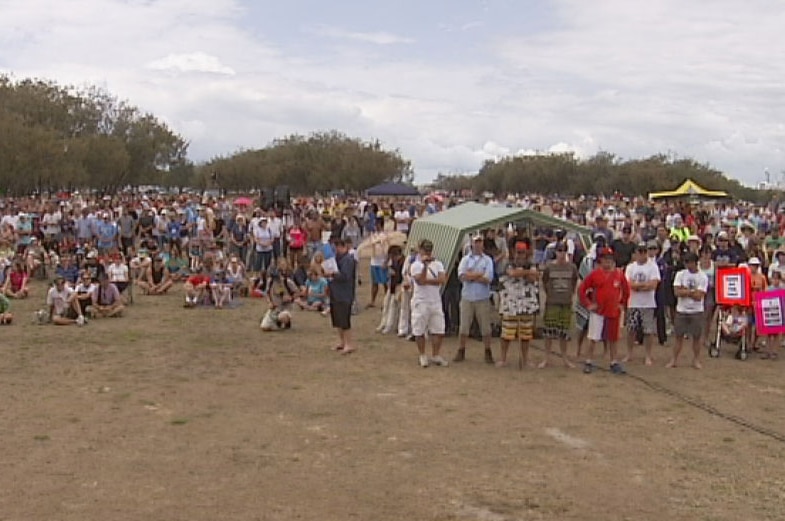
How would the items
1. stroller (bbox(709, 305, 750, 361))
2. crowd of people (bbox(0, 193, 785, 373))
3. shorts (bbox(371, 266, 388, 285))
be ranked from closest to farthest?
crowd of people (bbox(0, 193, 785, 373)) < stroller (bbox(709, 305, 750, 361)) < shorts (bbox(371, 266, 388, 285))

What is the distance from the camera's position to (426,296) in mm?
10586

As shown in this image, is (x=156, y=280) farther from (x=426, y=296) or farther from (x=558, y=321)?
(x=558, y=321)

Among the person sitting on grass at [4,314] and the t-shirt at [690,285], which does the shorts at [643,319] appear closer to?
the t-shirt at [690,285]

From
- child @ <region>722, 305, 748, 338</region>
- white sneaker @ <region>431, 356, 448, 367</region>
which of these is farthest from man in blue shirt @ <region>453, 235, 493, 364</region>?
child @ <region>722, 305, 748, 338</region>

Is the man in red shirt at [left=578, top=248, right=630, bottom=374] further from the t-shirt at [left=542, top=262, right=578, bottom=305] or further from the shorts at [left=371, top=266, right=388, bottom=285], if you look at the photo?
the shorts at [left=371, top=266, right=388, bottom=285]

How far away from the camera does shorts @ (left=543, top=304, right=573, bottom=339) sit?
10.7 meters

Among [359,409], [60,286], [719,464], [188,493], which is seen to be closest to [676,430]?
[719,464]

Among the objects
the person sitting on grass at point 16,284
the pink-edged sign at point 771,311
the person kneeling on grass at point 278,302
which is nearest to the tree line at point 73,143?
the person sitting on grass at point 16,284

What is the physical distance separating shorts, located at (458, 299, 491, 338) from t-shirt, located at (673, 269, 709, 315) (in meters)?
2.21

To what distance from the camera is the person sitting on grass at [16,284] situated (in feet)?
54.9

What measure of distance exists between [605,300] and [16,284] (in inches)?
445

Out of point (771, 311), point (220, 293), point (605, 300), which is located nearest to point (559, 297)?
point (605, 300)

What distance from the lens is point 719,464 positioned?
23.0ft

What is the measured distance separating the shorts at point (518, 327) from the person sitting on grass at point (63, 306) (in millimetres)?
6703
